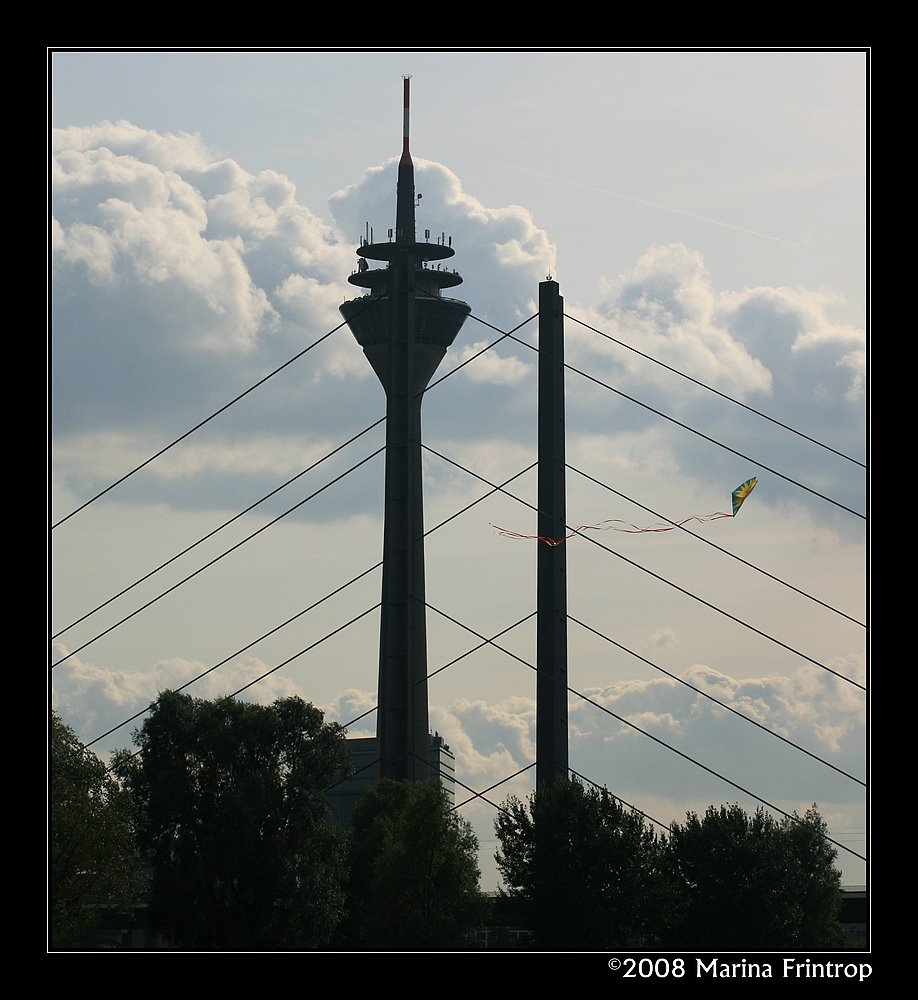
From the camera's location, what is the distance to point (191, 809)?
2312 inches

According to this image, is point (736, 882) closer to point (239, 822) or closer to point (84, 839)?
point (239, 822)

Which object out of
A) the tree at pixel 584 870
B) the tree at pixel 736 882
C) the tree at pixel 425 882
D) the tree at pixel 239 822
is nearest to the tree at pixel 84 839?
the tree at pixel 239 822

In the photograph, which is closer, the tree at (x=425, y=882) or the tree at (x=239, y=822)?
the tree at (x=425, y=882)

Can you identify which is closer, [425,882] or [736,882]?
[425,882]

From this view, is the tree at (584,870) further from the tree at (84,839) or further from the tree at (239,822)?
the tree at (84,839)

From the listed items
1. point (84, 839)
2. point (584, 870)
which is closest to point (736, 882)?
point (584, 870)

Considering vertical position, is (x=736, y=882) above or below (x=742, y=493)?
below

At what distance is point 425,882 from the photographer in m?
56.1

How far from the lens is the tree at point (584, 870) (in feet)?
179

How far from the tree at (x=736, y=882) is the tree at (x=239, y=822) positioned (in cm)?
1297

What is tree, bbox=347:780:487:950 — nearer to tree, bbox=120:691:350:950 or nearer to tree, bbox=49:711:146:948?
tree, bbox=120:691:350:950

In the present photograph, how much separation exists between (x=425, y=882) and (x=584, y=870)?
18.4 feet

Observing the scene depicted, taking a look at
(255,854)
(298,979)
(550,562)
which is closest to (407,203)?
(550,562)
